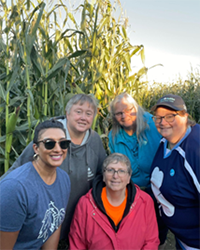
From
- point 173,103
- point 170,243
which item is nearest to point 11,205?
point 173,103

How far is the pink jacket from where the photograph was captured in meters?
1.83

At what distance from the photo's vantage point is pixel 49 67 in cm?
276

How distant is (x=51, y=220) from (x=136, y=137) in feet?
4.12

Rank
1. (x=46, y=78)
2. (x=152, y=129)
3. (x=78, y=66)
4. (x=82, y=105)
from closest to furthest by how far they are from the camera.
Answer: (x=82, y=105) → (x=152, y=129) → (x=46, y=78) → (x=78, y=66)

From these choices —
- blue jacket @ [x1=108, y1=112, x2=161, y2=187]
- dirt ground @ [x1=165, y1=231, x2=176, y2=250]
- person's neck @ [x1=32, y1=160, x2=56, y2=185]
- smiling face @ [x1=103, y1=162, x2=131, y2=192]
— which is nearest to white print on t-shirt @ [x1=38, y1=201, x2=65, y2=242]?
person's neck @ [x1=32, y1=160, x2=56, y2=185]

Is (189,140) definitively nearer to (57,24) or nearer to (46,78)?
(46,78)

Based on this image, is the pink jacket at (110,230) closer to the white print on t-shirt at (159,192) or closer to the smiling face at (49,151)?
the white print on t-shirt at (159,192)

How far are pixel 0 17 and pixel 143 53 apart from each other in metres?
1.94

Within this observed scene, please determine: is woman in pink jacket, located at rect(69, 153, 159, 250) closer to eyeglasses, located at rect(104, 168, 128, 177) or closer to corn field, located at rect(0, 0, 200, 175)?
eyeglasses, located at rect(104, 168, 128, 177)

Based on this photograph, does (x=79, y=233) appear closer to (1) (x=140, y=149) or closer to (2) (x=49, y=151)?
(2) (x=49, y=151)

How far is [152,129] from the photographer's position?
241 centimetres

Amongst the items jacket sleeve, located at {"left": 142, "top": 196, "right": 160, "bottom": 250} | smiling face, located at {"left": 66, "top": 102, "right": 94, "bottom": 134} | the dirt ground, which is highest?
smiling face, located at {"left": 66, "top": 102, "right": 94, "bottom": 134}

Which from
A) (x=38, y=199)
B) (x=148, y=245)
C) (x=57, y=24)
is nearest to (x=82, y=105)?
(x=38, y=199)

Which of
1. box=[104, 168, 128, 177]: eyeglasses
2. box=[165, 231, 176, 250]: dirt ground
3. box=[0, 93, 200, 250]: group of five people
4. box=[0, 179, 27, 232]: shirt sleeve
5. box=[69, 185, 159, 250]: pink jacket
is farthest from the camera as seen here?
box=[165, 231, 176, 250]: dirt ground
